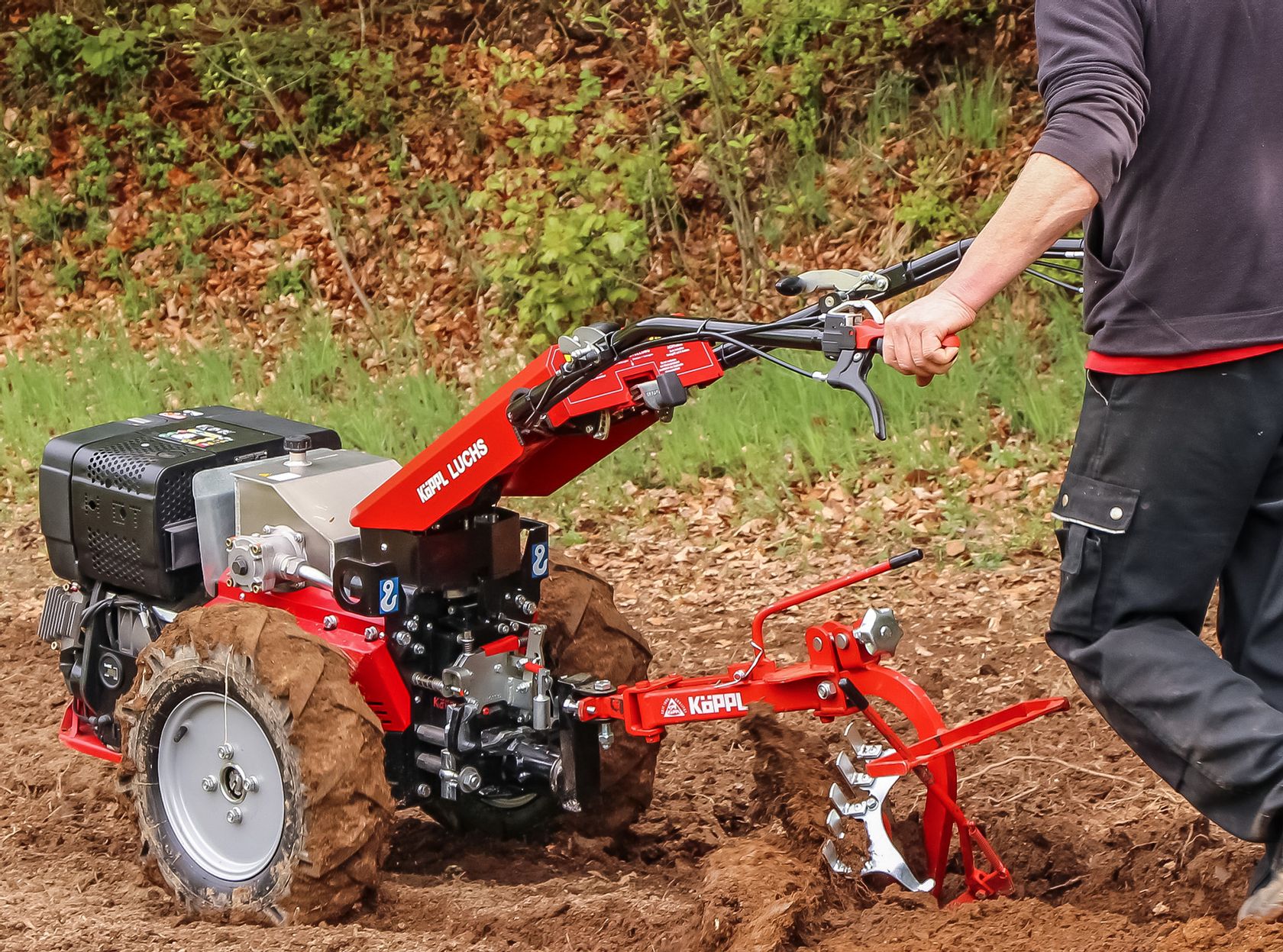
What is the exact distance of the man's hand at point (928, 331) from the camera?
2836 mm

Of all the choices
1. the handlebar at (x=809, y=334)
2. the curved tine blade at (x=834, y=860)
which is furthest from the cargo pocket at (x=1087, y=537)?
the curved tine blade at (x=834, y=860)

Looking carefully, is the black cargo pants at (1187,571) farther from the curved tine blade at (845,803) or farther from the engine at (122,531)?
the engine at (122,531)

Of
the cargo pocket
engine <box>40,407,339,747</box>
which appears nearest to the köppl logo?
the cargo pocket

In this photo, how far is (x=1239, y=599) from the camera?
317 cm

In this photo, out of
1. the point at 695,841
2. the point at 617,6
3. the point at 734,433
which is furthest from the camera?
the point at 617,6

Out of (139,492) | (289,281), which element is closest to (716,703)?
Result: (139,492)

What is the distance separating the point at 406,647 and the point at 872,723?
127 centimetres

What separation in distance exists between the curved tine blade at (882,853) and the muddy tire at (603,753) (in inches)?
40.2

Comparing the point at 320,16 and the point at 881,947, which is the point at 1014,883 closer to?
the point at 881,947

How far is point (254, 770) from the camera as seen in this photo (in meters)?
4.00

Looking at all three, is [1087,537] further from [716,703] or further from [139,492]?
[139,492]

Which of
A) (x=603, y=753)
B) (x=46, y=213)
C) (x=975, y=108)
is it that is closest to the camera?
(x=603, y=753)

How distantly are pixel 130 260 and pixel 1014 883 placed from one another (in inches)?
416

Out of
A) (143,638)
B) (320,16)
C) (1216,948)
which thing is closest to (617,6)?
(320,16)
